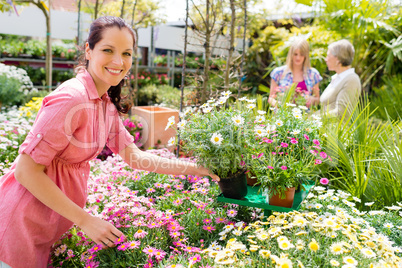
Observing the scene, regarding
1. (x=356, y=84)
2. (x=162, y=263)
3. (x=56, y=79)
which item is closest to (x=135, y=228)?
(x=162, y=263)

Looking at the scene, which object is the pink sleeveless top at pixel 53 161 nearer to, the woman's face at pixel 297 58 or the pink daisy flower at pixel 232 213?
the pink daisy flower at pixel 232 213

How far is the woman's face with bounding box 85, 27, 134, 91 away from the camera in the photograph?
1445 mm

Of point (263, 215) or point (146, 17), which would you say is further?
point (146, 17)

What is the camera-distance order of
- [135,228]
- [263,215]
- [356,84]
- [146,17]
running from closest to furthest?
[135,228], [263,215], [356,84], [146,17]

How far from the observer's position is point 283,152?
1.70 m

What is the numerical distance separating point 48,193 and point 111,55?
1.99 ft

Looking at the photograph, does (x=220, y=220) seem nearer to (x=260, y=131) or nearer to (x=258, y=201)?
Result: (x=258, y=201)

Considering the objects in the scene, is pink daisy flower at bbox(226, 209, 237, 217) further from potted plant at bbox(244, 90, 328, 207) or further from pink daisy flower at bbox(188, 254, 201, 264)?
pink daisy flower at bbox(188, 254, 201, 264)

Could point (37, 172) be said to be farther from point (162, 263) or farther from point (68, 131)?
point (162, 263)

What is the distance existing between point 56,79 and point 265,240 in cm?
881

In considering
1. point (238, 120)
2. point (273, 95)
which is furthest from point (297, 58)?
point (238, 120)

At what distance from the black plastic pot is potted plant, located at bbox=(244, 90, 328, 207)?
0.08 m

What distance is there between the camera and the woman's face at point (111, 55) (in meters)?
1.45

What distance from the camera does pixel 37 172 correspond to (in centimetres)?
127
